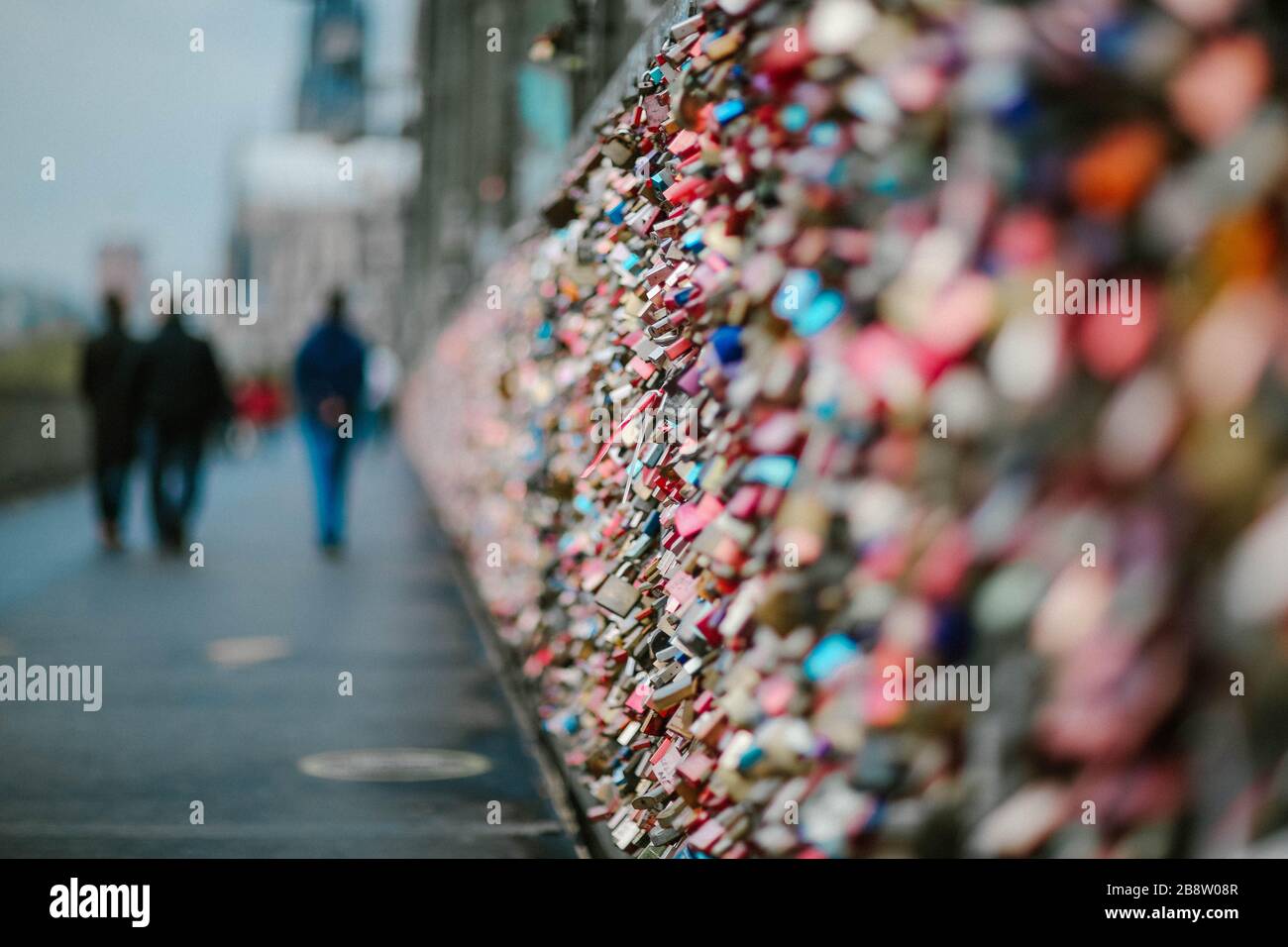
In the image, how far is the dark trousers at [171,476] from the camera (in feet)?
50.5

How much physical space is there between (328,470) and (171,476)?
1406 mm

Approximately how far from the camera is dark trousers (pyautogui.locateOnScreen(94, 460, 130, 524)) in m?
15.3

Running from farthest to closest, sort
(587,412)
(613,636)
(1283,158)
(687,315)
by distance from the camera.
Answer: (587,412)
(613,636)
(687,315)
(1283,158)

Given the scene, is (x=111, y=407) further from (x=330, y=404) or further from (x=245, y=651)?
(x=245, y=651)

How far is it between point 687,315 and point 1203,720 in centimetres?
154

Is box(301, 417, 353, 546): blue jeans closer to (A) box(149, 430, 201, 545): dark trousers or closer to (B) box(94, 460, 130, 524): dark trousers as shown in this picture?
(A) box(149, 430, 201, 545): dark trousers

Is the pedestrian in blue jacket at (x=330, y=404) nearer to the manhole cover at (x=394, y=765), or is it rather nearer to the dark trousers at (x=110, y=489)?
the dark trousers at (x=110, y=489)

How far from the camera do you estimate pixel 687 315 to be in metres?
3.82

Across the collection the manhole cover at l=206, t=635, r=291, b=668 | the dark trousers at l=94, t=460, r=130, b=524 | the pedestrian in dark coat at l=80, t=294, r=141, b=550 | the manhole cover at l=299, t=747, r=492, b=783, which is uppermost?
the pedestrian in dark coat at l=80, t=294, r=141, b=550

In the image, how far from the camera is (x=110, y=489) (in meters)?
15.4

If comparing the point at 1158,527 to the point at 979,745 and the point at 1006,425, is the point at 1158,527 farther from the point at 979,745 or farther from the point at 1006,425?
the point at 979,745

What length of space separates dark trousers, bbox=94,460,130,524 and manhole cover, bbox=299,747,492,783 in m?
9.06

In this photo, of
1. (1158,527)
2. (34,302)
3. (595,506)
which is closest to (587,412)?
(595,506)

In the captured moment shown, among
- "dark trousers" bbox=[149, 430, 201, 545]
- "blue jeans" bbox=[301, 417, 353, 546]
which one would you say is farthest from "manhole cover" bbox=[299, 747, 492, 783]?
"dark trousers" bbox=[149, 430, 201, 545]
